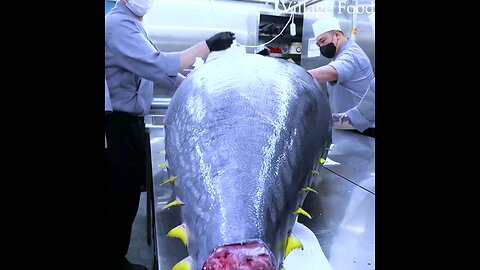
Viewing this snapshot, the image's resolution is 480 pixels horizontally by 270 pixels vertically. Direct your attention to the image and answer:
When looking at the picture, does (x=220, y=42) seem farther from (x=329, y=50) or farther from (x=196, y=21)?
(x=196, y=21)

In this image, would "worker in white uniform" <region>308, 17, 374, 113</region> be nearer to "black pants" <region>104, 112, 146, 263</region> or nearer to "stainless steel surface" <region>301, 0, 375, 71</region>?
"stainless steel surface" <region>301, 0, 375, 71</region>

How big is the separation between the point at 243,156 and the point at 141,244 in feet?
2.96

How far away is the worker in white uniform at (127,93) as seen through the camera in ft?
3.09

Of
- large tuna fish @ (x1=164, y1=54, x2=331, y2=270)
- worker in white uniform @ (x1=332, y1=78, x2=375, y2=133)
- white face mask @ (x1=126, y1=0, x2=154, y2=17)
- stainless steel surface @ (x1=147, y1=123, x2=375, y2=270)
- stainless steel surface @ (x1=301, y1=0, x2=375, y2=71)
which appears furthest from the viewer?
stainless steel surface @ (x1=301, y1=0, x2=375, y2=71)

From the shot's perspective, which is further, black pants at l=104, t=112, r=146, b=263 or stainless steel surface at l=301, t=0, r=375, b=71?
stainless steel surface at l=301, t=0, r=375, b=71

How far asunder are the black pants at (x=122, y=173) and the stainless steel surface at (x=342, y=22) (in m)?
0.70

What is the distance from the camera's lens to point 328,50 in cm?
139

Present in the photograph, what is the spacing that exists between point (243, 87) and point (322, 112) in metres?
0.17

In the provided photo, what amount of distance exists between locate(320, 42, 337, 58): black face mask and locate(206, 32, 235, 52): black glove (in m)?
0.52

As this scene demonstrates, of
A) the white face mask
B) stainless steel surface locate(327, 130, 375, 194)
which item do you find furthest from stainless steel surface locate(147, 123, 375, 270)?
the white face mask

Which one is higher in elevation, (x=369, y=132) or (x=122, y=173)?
(x=369, y=132)

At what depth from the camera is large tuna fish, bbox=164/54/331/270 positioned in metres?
0.44

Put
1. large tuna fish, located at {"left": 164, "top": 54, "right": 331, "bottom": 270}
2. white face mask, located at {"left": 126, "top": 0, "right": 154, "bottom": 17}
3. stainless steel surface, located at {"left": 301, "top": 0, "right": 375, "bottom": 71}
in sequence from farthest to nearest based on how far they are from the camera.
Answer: stainless steel surface, located at {"left": 301, "top": 0, "right": 375, "bottom": 71} → white face mask, located at {"left": 126, "top": 0, "right": 154, "bottom": 17} → large tuna fish, located at {"left": 164, "top": 54, "right": 331, "bottom": 270}

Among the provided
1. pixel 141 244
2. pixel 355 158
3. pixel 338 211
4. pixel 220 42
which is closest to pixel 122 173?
pixel 141 244
